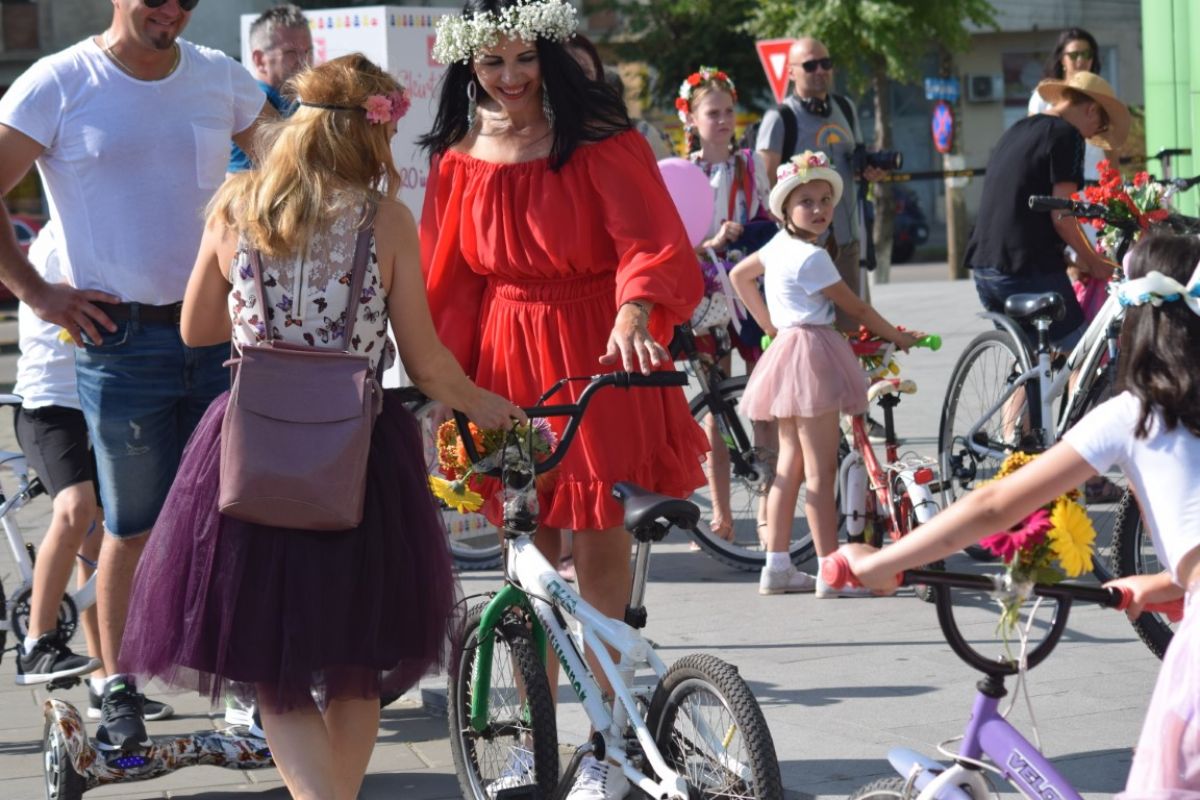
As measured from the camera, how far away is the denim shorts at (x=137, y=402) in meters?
4.59

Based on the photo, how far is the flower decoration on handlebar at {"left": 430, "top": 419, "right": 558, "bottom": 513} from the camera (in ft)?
13.1

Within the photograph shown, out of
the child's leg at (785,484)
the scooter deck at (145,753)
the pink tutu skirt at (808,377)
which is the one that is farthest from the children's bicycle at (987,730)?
the child's leg at (785,484)

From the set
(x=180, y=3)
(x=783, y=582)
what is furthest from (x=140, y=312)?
(x=783, y=582)

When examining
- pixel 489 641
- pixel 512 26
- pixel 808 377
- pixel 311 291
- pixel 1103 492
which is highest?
pixel 512 26

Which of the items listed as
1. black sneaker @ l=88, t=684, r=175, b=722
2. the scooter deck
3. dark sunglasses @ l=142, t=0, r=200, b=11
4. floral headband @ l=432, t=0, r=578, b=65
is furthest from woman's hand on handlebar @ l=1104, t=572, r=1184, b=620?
black sneaker @ l=88, t=684, r=175, b=722

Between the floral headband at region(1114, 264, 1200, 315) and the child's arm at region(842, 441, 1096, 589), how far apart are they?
0.30 meters

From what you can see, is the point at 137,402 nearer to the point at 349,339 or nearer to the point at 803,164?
the point at 349,339

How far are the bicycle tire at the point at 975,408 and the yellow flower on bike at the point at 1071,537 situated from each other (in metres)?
4.19

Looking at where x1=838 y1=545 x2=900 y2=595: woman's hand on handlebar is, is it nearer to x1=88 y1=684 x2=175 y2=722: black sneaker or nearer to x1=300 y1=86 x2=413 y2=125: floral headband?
x1=300 y1=86 x2=413 y2=125: floral headband

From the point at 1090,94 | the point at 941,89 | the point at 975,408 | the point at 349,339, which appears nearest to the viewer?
the point at 349,339

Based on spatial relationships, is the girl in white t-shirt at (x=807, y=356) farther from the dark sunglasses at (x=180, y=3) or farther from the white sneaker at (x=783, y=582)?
the dark sunglasses at (x=180, y=3)

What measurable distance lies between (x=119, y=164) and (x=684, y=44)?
104 ft

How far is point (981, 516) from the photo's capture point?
107 inches

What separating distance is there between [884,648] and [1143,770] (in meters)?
3.32
